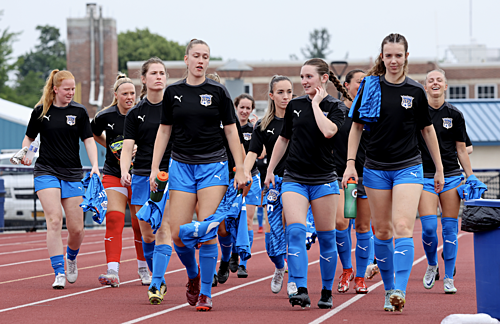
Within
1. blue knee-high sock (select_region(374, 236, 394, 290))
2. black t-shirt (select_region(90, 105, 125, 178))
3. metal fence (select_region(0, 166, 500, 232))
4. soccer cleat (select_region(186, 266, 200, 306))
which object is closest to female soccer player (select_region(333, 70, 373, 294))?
blue knee-high sock (select_region(374, 236, 394, 290))

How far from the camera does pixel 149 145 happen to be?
7.80m

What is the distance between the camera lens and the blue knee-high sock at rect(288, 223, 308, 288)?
6.45 meters

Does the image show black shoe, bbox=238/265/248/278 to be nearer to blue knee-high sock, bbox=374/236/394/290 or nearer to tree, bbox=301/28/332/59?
blue knee-high sock, bbox=374/236/394/290

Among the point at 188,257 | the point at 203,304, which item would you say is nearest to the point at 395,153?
the point at 188,257

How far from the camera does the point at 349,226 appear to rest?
28.1 feet

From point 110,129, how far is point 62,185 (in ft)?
2.82

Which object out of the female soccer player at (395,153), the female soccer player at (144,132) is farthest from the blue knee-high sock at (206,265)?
the female soccer player at (395,153)

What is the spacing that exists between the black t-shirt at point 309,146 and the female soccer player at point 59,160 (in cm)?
264

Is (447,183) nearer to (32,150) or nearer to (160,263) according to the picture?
(160,263)

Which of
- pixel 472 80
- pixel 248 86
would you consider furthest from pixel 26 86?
pixel 472 80

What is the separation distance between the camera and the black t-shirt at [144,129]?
7.77 metres

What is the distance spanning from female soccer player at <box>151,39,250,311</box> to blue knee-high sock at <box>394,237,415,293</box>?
144 centimetres

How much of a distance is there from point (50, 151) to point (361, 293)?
3727mm

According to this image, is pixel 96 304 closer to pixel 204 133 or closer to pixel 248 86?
pixel 204 133
